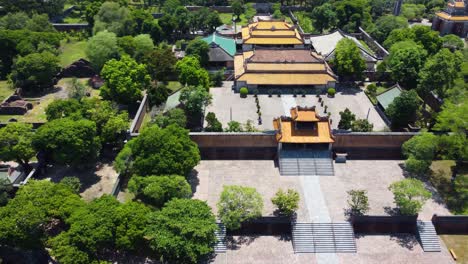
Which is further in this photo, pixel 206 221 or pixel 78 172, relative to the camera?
pixel 78 172

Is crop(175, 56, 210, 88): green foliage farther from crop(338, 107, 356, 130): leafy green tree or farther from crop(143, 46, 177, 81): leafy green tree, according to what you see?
crop(338, 107, 356, 130): leafy green tree

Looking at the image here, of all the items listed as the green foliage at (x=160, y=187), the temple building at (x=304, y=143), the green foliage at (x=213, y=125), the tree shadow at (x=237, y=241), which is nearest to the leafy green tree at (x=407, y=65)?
the temple building at (x=304, y=143)

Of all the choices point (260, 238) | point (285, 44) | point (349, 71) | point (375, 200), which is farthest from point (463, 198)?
point (285, 44)

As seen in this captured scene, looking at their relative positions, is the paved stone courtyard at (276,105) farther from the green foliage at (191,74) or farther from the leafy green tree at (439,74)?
the leafy green tree at (439,74)

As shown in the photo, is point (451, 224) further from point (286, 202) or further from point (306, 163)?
point (286, 202)

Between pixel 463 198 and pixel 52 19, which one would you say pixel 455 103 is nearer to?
pixel 463 198
